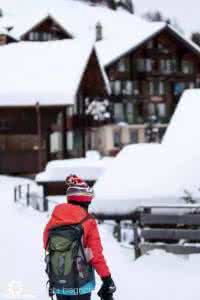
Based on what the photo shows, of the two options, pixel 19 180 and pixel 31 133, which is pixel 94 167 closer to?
pixel 19 180

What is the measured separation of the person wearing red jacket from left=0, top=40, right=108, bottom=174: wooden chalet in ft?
104

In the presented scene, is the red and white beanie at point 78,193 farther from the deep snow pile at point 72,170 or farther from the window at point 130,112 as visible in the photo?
the window at point 130,112

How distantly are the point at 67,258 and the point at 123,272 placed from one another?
5.10m

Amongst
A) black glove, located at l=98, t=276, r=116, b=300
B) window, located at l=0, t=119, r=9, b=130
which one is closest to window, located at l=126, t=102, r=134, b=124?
window, located at l=0, t=119, r=9, b=130

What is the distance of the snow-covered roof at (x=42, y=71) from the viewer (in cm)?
3828

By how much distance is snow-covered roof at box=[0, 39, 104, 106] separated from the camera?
1507 inches

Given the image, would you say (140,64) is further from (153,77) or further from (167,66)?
(167,66)

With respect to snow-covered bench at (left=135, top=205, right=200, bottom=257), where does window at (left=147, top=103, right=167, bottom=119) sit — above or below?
below

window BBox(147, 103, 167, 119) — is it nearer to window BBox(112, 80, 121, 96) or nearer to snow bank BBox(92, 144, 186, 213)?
window BBox(112, 80, 121, 96)

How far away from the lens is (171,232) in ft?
37.4

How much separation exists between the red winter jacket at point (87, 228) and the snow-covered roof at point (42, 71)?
31.9 meters

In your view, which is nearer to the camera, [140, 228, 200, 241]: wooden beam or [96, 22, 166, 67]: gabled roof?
[140, 228, 200, 241]: wooden beam

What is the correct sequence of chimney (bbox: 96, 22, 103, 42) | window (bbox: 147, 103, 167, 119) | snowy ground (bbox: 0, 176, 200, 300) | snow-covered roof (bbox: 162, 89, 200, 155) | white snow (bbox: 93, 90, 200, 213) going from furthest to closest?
chimney (bbox: 96, 22, 103, 42) → window (bbox: 147, 103, 167, 119) → snow-covered roof (bbox: 162, 89, 200, 155) → white snow (bbox: 93, 90, 200, 213) → snowy ground (bbox: 0, 176, 200, 300)

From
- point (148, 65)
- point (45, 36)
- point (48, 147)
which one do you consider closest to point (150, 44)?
point (148, 65)
